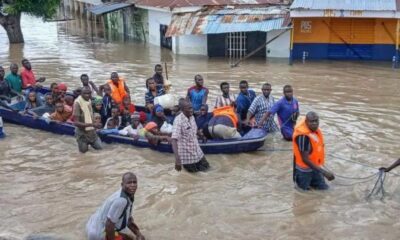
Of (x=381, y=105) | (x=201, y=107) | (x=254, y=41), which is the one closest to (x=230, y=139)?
(x=201, y=107)

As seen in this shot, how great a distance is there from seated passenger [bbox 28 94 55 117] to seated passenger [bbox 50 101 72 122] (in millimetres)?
608

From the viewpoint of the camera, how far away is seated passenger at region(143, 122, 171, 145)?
1047 cm

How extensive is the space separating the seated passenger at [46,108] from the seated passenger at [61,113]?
61 cm

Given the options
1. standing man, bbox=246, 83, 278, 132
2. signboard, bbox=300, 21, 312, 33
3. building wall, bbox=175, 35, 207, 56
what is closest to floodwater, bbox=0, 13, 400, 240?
standing man, bbox=246, 83, 278, 132

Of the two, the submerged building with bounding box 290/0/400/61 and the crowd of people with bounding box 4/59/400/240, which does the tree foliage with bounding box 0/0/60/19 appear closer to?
the submerged building with bounding box 290/0/400/61

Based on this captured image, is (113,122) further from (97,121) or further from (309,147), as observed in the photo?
(309,147)

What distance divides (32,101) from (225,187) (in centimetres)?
614

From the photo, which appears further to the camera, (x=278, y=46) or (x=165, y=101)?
(x=278, y=46)

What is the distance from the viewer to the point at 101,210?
6.42 m

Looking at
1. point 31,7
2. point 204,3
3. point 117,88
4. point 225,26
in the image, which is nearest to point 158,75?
point 117,88

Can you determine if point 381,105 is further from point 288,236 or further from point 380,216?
point 288,236

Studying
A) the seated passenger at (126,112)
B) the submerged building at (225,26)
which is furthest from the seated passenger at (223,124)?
the submerged building at (225,26)

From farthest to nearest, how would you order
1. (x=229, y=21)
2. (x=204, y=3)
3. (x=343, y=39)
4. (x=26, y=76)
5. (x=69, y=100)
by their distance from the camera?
(x=204, y=3), (x=343, y=39), (x=229, y=21), (x=26, y=76), (x=69, y=100)

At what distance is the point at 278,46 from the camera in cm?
2397
